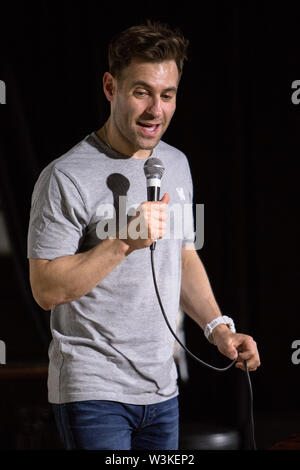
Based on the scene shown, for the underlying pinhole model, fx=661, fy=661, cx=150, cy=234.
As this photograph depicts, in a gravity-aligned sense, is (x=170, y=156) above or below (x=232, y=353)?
above

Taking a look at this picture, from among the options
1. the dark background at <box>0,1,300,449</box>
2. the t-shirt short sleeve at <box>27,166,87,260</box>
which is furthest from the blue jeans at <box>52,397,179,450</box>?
the dark background at <box>0,1,300,449</box>

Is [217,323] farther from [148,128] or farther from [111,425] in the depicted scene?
[148,128]

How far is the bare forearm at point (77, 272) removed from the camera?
4.75 feet

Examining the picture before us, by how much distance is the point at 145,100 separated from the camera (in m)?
1.62

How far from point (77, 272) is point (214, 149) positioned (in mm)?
2633

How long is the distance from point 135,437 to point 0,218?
8.60 ft
